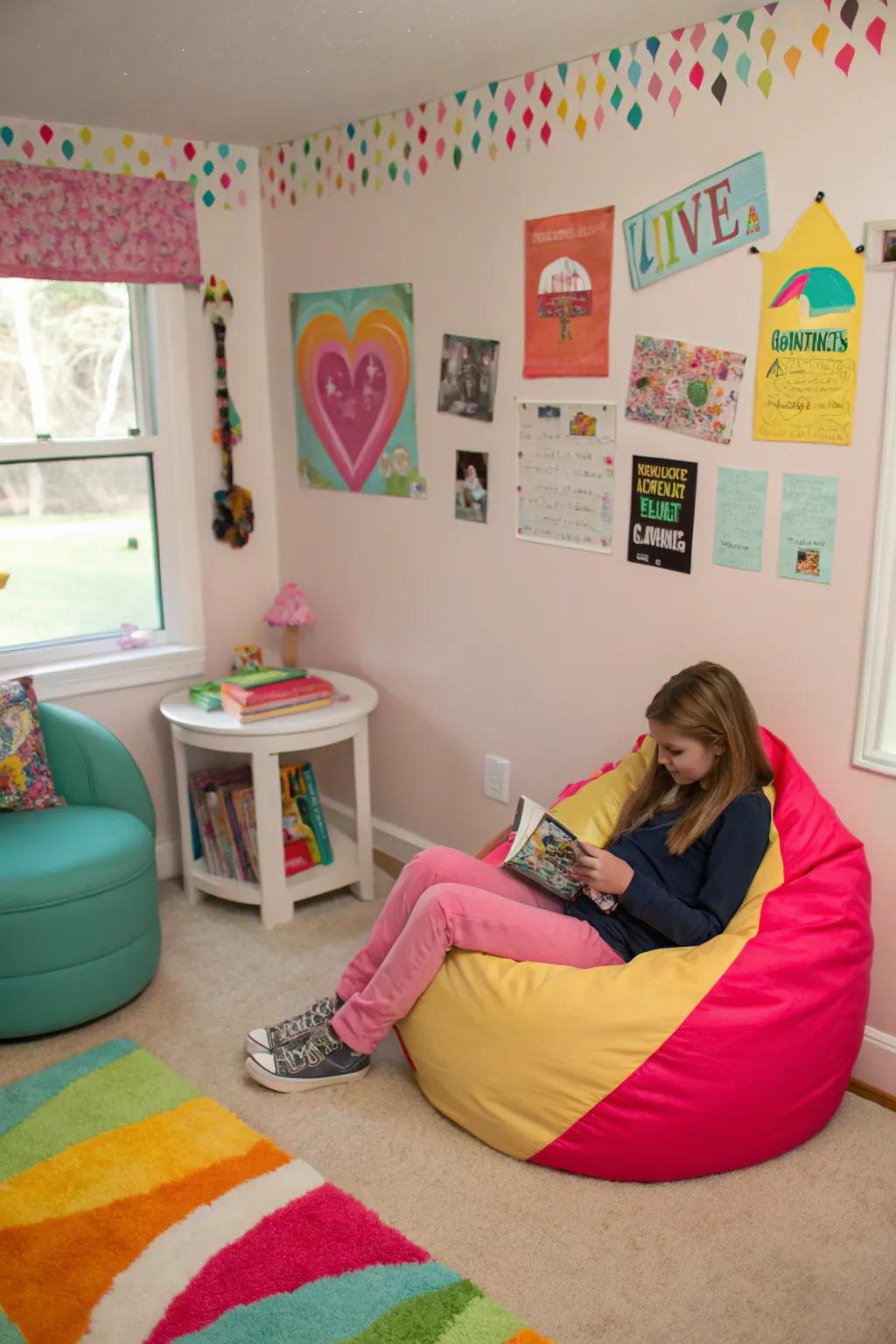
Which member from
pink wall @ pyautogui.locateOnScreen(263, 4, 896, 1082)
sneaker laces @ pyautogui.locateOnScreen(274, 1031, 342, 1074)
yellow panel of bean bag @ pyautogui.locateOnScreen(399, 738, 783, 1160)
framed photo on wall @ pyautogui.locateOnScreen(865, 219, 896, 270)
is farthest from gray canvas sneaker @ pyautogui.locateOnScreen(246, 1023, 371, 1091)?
framed photo on wall @ pyautogui.locateOnScreen(865, 219, 896, 270)

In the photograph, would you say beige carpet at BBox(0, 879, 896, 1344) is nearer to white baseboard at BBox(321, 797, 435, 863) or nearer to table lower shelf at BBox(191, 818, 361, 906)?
table lower shelf at BBox(191, 818, 361, 906)

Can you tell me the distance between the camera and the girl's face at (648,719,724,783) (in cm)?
237

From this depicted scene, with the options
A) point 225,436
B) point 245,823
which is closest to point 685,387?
point 225,436

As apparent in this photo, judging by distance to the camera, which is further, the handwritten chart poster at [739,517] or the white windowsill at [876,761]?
the handwritten chart poster at [739,517]

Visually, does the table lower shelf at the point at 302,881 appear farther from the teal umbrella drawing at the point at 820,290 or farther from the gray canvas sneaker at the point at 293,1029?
the teal umbrella drawing at the point at 820,290

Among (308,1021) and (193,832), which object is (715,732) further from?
(193,832)

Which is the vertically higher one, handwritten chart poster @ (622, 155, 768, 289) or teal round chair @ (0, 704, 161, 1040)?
handwritten chart poster @ (622, 155, 768, 289)

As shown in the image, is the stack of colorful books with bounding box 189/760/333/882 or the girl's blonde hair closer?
the girl's blonde hair

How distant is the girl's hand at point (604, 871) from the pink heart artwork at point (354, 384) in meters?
1.55

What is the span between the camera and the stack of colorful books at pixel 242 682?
3.30m

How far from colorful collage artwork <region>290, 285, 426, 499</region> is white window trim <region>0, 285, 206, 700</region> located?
37 centimetres

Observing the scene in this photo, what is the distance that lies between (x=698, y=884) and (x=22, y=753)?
1.70 meters

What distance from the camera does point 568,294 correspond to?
281 cm

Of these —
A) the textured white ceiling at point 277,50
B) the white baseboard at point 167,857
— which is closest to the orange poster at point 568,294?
the textured white ceiling at point 277,50
